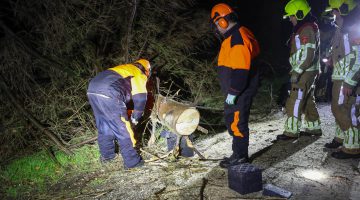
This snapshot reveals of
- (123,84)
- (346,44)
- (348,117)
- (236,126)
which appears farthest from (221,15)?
(348,117)

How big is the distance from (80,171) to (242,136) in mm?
2591

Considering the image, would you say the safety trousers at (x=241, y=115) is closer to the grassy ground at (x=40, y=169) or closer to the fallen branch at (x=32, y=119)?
the grassy ground at (x=40, y=169)

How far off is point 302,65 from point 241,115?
5.21 feet

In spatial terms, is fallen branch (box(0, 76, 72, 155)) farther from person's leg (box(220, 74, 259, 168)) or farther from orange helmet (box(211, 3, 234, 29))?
orange helmet (box(211, 3, 234, 29))

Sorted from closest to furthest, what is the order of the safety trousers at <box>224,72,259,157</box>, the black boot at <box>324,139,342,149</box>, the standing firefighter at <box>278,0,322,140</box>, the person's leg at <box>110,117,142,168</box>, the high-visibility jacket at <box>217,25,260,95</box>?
the high-visibility jacket at <box>217,25,260,95</box> < the safety trousers at <box>224,72,259,157</box> < the person's leg at <box>110,117,142,168</box> < the black boot at <box>324,139,342,149</box> < the standing firefighter at <box>278,0,322,140</box>

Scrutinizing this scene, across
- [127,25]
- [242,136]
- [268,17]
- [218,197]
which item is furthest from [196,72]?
[268,17]

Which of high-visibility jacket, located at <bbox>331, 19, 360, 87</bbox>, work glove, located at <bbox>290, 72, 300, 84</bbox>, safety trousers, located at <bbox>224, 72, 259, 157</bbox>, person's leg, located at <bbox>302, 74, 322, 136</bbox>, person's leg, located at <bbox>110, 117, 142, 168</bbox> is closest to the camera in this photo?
safety trousers, located at <bbox>224, 72, 259, 157</bbox>

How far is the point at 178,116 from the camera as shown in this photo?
14.8ft

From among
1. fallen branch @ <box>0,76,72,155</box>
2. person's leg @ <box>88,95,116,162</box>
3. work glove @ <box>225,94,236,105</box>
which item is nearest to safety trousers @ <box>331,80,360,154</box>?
work glove @ <box>225,94,236,105</box>

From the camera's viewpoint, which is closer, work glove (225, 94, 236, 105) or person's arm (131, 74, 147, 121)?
work glove (225, 94, 236, 105)

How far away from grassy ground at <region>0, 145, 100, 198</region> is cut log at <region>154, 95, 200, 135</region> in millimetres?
1365

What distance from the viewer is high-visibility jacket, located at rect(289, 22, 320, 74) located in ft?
15.6

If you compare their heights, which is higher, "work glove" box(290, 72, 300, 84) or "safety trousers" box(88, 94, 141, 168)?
"work glove" box(290, 72, 300, 84)

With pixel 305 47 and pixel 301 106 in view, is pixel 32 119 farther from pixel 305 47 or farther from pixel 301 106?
pixel 305 47
